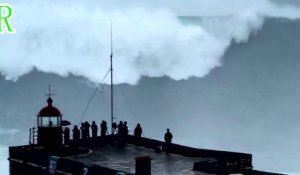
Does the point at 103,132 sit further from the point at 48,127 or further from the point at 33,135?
the point at 33,135

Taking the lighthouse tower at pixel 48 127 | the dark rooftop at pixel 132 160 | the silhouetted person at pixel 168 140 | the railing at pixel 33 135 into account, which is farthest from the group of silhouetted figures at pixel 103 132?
the railing at pixel 33 135

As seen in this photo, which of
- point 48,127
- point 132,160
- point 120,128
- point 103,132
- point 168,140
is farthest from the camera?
point 103,132

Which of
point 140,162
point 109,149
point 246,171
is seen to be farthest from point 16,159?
point 246,171

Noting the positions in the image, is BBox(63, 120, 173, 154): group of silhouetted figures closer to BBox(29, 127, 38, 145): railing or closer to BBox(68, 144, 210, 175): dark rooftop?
BBox(68, 144, 210, 175): dark rooftop

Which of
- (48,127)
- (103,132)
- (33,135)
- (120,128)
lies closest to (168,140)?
(120,128)

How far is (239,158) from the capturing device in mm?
34469

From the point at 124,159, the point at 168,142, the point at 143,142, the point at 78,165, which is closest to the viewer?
the point at 78,165

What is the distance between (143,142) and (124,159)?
6.71m

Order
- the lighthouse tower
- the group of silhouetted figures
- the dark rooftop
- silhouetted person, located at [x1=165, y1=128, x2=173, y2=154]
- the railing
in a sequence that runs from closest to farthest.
A: the dark rooftop, silhouetted person, located at [x1=165, y1=128, x2=173, y2=154], the railing, the lighthouse tower, the group of silhouetted figures

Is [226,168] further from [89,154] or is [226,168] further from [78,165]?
[89,154]

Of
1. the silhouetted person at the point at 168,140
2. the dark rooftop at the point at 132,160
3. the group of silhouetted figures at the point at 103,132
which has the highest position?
the group of silhouetted figures at the point at 103,132

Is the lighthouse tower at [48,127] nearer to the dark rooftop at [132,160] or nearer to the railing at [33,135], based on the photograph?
the railing at [33,135]

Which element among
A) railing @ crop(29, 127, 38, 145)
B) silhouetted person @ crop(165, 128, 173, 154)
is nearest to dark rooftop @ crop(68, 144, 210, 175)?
silhouetted person @ crop(165, 128, 173, 154)

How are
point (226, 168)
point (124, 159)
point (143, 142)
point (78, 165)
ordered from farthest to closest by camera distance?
1. point (143, 142)
2. point (124, 159)
3. point (78, 165)
4. point (226, 168)
